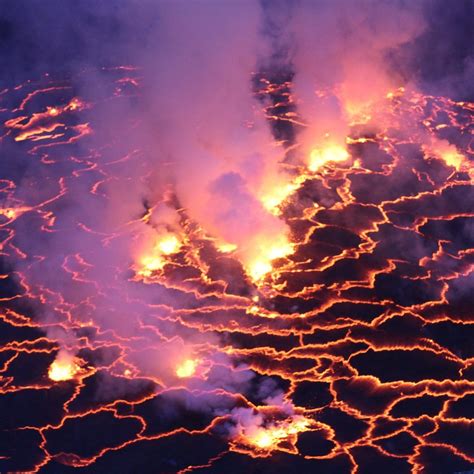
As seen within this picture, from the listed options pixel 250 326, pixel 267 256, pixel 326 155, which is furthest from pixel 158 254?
pixel 326 155

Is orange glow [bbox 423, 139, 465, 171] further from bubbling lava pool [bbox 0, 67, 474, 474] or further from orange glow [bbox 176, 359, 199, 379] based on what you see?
orange glow [bbox 176, 359, 199, 379]

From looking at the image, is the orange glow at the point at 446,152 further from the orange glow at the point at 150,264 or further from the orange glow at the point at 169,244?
the orange glow at the point at 150,264

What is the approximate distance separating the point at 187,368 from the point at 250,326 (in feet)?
2.42

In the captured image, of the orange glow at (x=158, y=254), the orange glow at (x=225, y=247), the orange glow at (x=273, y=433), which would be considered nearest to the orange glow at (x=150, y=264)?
the orange glow at (x=158, y=254)

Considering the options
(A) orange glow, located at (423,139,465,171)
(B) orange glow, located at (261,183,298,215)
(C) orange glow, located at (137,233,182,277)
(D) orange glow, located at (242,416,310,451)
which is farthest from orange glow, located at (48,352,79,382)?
(A) orange glow, located at (423,139,465,171)

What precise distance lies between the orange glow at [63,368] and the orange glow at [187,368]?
0.89 metres

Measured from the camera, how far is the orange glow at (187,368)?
4.57 m

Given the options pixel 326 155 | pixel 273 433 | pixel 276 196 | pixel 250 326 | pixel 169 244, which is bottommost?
pixel 273 433

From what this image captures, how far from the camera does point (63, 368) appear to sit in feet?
15.6

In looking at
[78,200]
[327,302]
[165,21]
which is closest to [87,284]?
[78,200]

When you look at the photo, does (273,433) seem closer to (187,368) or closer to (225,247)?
(187,368)

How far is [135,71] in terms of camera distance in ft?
40.0

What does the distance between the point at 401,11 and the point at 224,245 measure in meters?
9.10

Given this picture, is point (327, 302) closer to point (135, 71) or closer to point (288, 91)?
point (288, 91)
